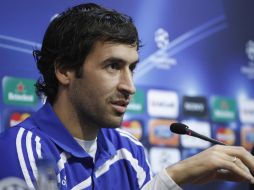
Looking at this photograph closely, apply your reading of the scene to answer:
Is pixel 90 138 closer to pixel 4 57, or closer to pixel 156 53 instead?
pixel 4 57

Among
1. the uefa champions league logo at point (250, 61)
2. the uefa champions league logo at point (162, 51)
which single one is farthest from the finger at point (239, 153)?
the uefa champions league logo at point (250, 61)

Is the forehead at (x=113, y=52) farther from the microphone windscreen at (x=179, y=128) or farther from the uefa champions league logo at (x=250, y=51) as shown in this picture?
the uefa champions league logo at (x=250, y=51)

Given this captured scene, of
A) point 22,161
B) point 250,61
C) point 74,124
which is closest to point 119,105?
point 74,124

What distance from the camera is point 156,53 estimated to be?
2174mm

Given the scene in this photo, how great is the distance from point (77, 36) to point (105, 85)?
0.52 feet

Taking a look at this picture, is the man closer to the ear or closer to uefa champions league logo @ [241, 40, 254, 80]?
the ear

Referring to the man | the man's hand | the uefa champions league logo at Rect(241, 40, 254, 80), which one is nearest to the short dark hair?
the man

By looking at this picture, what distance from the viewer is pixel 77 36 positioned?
4.30 feet

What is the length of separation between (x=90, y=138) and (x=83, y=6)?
0.35 metres

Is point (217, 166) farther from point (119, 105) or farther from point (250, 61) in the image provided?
point (250, 61)

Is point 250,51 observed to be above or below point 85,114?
above

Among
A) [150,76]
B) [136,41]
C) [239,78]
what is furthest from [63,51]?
[239,78]

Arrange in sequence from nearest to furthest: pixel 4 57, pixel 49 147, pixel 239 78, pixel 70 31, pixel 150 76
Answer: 1. pixel 49 147
2. pixel 70 31
3. pixel 4 57
4. pixel 150 76
5. pixel 239 78

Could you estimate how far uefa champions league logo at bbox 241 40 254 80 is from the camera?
2490 mm
